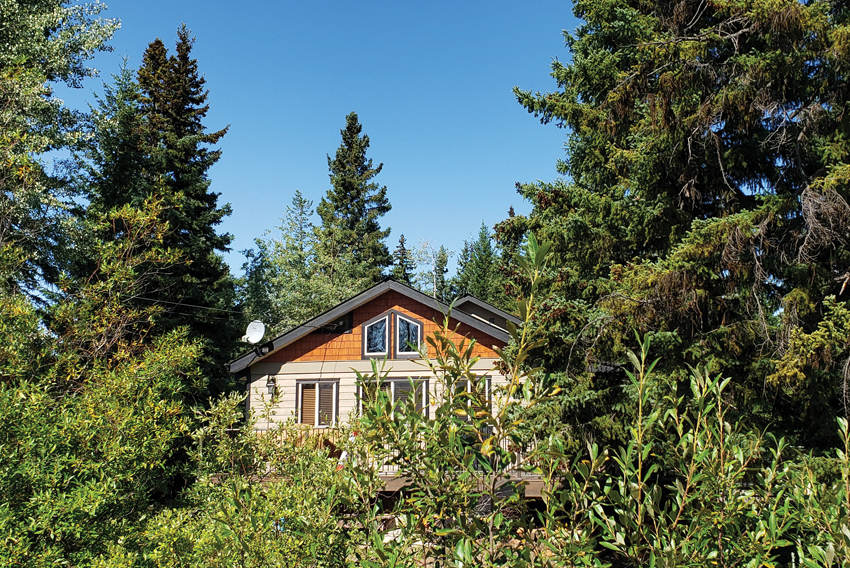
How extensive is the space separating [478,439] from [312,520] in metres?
0.79

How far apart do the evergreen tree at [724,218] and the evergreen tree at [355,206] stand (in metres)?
28.1

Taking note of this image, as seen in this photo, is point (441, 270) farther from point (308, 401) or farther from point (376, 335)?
point (308, 401)

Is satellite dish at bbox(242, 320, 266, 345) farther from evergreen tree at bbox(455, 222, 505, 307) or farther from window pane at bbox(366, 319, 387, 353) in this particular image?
evergreen tree at bbox(455, 222, 505, 307)

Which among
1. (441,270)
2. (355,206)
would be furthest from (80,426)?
(441,270)

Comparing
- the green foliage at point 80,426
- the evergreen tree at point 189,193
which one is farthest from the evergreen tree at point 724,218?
the evergreen tree at point 189,193

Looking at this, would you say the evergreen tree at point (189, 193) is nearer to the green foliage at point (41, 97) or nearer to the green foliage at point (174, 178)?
the green foliage at point (174, 178)

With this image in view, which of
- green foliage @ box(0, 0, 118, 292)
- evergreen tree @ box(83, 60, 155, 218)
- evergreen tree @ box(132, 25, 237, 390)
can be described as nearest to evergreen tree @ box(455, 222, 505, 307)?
evergreen tree @ box(132, 25, 237, 390)

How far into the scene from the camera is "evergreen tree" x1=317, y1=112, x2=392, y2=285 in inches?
1480

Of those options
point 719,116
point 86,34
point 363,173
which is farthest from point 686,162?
point 363,173

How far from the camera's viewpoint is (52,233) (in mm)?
13609

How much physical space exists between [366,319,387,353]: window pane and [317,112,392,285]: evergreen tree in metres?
20.6

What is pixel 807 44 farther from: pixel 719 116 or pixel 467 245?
pixel 467 245

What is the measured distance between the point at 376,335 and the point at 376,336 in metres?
0.03

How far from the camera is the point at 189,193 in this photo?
18875mm
